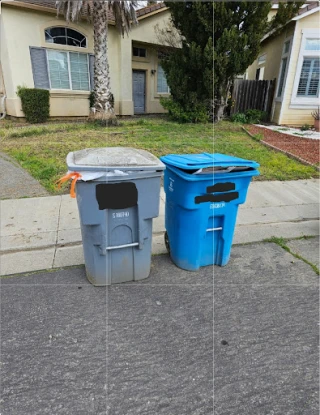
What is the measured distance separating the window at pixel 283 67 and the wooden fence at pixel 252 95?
0.68 metres

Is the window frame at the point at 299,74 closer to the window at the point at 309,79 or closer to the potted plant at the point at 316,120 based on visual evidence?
the window at the point at 309,79

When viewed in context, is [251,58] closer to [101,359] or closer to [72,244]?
[72,244]

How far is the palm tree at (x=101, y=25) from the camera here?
10008mm

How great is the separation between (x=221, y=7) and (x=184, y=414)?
1096 centimetres

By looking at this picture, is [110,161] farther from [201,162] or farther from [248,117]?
[248,117]

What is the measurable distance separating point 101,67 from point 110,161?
996cm

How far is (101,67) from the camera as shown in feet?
35.2

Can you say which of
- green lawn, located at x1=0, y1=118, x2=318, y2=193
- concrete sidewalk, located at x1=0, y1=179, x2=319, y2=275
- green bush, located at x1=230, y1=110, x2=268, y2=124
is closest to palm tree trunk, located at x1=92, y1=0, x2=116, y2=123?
green lawn, located at x1=0, y1=118, x2=318, y2=193

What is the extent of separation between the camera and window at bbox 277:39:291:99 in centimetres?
1177

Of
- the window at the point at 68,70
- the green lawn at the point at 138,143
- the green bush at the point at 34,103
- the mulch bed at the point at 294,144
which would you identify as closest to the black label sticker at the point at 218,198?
the green lawn at the point at 138,143

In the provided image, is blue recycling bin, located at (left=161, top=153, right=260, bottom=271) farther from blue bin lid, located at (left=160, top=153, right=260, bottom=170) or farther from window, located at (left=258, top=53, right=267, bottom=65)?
window, located at (left=258, top=53, right=267, bottom=65)

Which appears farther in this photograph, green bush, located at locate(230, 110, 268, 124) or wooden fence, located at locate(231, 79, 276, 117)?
wooden fence, located at locate(231, 79, 276, 117)

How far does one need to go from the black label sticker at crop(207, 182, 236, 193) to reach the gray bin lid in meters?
0.53

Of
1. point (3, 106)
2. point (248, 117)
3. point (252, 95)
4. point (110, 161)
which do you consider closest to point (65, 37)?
point (3, 106)
